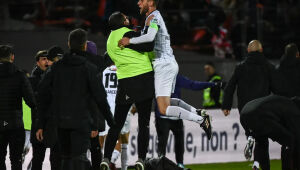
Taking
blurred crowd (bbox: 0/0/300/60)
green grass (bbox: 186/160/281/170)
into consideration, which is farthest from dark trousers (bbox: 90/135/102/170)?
blurred crowd (bbox: 0/0/300/60)

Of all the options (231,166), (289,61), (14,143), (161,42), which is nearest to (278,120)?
(161,42)

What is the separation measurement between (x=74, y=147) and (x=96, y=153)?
126cm

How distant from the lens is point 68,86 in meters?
8.13

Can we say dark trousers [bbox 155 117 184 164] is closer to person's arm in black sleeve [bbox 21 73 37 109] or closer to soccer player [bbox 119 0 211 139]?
soccer player [bbox 119 0 211 139]

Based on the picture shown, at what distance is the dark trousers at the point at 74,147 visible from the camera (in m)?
8.16

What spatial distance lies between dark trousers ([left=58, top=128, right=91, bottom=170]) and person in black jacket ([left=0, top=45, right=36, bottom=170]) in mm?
1226

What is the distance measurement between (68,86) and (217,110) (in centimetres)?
639

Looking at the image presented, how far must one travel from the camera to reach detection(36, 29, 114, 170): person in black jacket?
8.12 m

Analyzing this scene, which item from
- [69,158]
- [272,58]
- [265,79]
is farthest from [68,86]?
[272,58]

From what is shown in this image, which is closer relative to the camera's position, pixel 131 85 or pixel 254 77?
pixel 131 85

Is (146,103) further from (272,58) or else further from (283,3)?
(283,3)

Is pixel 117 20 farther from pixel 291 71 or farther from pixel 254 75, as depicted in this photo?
pixel 291 71

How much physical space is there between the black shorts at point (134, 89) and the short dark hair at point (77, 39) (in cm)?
141

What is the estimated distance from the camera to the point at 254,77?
10977mm
